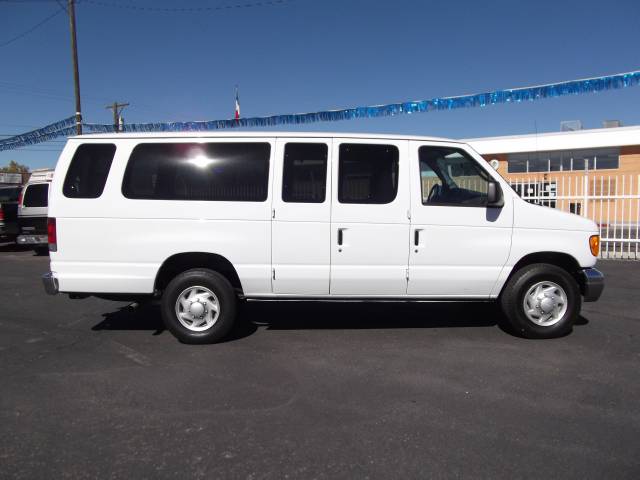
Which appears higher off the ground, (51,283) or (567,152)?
(567,152)

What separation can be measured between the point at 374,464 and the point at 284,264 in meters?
2.40

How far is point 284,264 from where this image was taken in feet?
15.6

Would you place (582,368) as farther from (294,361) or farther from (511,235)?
(294,361)

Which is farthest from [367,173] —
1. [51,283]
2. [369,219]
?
[51,283]

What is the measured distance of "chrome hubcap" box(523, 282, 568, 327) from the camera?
4918 millimetres

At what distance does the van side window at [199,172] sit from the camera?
4715mm

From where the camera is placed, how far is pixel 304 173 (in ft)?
15.6

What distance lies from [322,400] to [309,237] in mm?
1702

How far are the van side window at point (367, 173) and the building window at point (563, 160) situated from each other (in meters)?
27.1

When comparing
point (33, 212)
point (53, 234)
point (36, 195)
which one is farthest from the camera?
point (36, 195)

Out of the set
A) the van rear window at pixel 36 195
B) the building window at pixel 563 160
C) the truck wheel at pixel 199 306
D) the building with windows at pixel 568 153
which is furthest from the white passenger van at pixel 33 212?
the building window at pixel 563 160

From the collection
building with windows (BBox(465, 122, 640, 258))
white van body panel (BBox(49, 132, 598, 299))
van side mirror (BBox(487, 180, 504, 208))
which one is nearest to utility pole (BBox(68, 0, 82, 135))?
white van body panel (BBox(49, 132, 598, 299))

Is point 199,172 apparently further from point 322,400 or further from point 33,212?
point 33,212

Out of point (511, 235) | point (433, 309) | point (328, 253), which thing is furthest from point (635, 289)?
point (328, 253)
